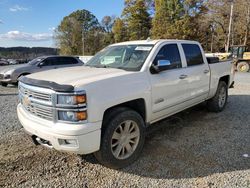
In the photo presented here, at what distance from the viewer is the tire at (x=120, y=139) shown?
125 inches

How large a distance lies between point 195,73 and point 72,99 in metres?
3.00

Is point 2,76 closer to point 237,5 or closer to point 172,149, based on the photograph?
point 172,149

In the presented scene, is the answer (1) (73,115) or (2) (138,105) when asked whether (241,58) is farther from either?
(1) (73,115)

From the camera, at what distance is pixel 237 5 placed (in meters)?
31.8

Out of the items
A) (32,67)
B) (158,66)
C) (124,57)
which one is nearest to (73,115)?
(158,66)

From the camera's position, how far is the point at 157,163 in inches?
141

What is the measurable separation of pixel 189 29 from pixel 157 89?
39.0 metres

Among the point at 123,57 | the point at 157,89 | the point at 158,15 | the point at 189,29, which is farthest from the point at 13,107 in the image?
the point at 158,15

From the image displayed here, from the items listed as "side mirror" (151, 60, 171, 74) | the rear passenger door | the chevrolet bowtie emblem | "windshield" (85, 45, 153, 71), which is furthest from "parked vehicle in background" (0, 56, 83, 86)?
"side mirror" (151, 60, 171, 74)

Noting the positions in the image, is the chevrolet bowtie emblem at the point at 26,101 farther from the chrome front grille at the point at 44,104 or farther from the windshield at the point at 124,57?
the windshield at the point at 124,57

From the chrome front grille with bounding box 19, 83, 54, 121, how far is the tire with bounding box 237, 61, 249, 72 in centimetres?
2110

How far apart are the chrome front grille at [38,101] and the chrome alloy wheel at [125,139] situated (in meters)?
0.95

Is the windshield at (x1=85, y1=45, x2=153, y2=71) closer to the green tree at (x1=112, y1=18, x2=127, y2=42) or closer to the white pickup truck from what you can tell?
the white pickup truck

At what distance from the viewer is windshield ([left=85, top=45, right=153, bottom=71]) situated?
12.9 ft
